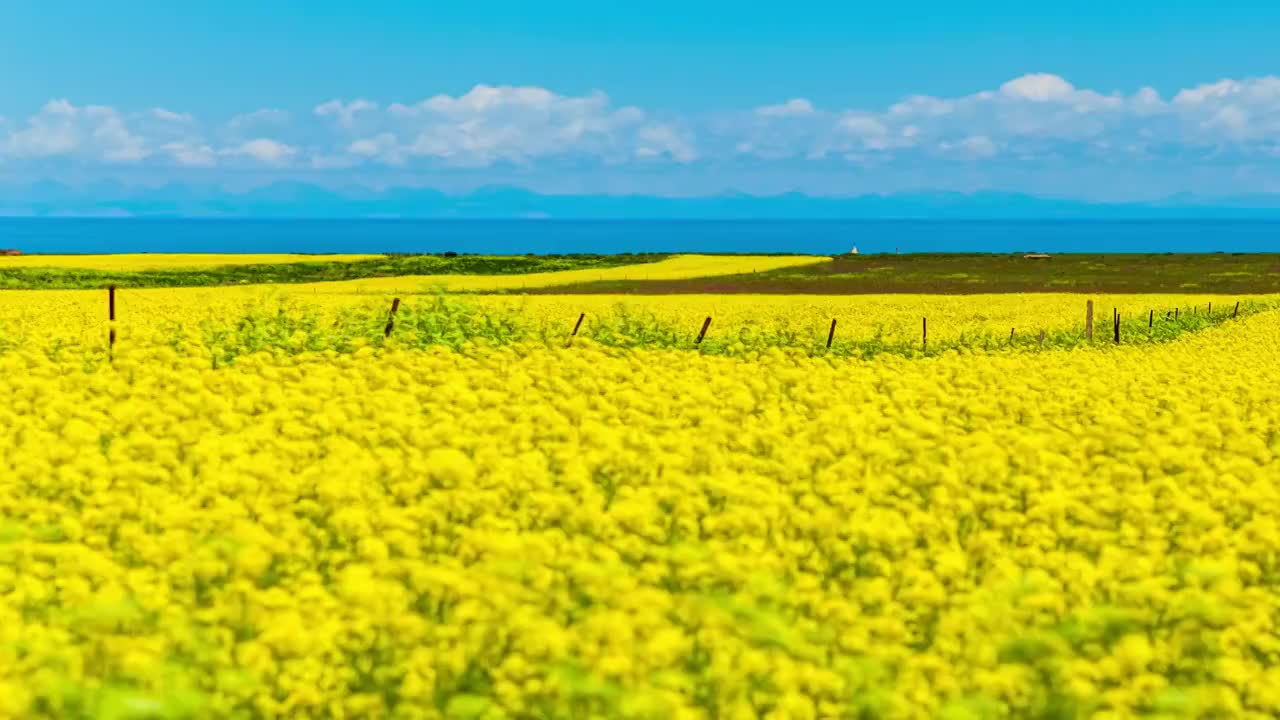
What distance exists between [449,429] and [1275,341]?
2700 cm

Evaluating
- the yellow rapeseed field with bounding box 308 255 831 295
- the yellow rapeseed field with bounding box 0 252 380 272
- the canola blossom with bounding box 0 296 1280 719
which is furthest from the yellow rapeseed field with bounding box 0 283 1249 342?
the yellow rapeseed field with bounding box 0 252 380 272

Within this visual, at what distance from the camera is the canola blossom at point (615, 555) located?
7066mm

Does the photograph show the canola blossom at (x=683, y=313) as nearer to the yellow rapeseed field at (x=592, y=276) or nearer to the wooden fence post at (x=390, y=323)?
the wooden fence post at (x=390, y=323)

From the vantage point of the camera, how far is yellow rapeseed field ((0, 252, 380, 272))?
276 ft

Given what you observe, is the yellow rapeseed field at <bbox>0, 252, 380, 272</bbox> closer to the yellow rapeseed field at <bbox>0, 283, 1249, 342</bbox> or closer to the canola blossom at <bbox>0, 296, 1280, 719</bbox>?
the yellow rapeseed field at <bbox>0, 283, 1249, 342</bbox>

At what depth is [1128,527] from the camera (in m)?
9.97

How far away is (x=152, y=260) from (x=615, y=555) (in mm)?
91211

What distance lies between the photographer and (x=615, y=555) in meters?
8.43

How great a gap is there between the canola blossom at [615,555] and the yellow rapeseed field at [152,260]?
245 ft

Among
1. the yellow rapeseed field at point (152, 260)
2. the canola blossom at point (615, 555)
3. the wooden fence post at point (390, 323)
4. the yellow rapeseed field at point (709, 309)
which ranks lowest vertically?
the canola blossom at point (615, 555)

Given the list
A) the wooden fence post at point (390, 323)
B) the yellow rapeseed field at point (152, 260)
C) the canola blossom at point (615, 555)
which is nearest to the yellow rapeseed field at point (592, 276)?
the yellow rapeseed field at point (152, 260)

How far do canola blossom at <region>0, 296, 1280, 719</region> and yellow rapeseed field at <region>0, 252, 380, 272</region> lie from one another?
74.6m

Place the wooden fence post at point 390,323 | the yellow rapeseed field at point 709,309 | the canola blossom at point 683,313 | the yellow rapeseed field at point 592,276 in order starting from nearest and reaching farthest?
the wooden fence post at point 390,323
the canola blossom at point 683,313
the yellow rapeseed field at point 709,309
the yellow rapeseed field at point 592,276

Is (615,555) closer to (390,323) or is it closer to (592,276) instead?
(390,323)
